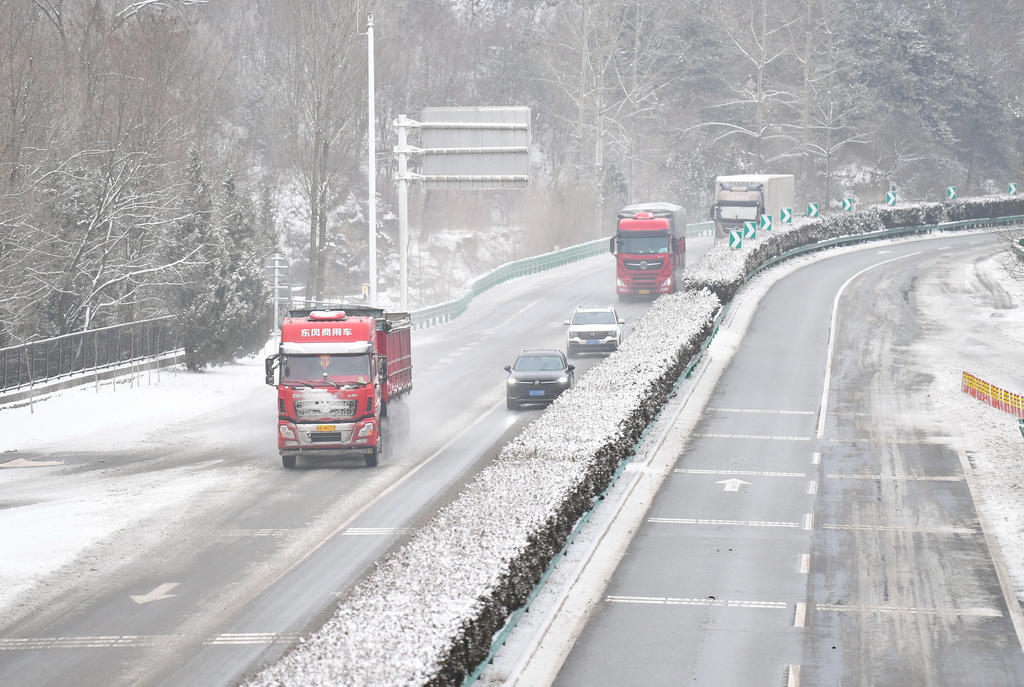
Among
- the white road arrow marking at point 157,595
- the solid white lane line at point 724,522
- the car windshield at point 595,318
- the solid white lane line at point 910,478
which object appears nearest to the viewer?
the white road arrow marking at point 157,595

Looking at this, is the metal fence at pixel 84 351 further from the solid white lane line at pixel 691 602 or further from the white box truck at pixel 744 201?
the white box truck at pixel 744 201

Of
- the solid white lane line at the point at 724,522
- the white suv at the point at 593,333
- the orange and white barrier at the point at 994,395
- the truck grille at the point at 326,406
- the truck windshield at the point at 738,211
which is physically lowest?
the solid white lane line at the point at 724,522

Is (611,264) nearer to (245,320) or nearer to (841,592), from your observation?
(245,320)

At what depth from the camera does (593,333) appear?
4541 centimetres

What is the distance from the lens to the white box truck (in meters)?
72.2

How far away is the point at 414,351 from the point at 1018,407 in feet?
69.8

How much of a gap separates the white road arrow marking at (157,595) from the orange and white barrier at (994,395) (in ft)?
75.4

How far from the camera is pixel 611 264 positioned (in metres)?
75.8

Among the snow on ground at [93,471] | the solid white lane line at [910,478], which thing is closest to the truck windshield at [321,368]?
the snow on ground at [93,471]

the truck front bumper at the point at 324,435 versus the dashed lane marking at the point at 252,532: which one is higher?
the truck front bumper at the point at 324,435

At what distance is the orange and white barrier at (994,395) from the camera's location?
1400 inches

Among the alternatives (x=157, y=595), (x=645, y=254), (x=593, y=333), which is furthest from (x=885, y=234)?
(x=157, y=595)

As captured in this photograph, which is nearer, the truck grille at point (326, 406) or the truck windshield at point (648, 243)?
the truck grille at point (326, 406)

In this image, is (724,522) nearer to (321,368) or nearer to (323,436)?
(323,436)
